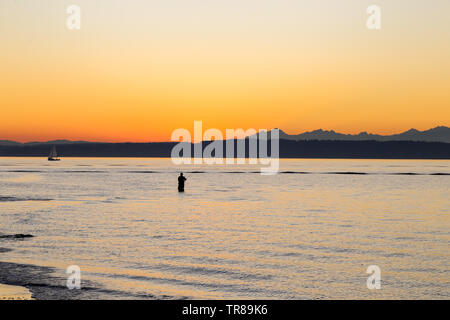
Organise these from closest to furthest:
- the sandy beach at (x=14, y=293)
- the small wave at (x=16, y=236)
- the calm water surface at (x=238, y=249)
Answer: the sandy beach at (x=14, y=293)
the calm water surface at (x=238, y=249)
the small wave at (x=16, y=236)

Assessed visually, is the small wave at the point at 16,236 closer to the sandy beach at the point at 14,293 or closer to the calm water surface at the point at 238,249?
the calm water surface at the point at 238,249

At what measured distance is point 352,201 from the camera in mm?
60969

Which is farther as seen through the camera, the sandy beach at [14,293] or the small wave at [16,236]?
the small wave at [16,236]

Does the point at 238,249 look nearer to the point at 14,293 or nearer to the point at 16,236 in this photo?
the point at 14,293

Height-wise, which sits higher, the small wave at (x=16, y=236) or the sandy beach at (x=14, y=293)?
the small wave at (x=16, y=236)

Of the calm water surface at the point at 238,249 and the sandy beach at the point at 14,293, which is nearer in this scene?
the sandy beach at the point at 14,293

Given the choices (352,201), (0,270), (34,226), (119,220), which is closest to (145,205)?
(119,220)

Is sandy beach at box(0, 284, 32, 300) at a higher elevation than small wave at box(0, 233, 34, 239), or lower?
lower

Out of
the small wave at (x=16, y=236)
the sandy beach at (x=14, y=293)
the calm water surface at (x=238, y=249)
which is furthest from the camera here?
the small wave at (x=16, y=236)

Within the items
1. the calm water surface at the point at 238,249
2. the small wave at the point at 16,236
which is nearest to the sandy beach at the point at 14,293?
the calm water surface at the point at 238,249

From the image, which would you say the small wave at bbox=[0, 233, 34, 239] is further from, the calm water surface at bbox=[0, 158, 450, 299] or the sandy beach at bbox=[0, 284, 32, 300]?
the sandy beach at bbox=[0, 284, 32, 300]

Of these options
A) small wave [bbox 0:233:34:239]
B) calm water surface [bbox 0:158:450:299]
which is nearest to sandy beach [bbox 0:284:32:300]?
calm water surface [bbox 0:158:450:299]

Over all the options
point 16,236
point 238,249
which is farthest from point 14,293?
point 16,236

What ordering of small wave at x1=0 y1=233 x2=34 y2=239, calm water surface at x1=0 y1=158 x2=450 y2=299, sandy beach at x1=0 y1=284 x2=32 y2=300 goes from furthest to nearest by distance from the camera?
small wave at x1=0 y1=233 x2=34 y2=239 → calm water surface at x1=0 y1=158 x2=450 y2=299 → sandy beach at x1=0 y1=284 x2=32 y2=300
